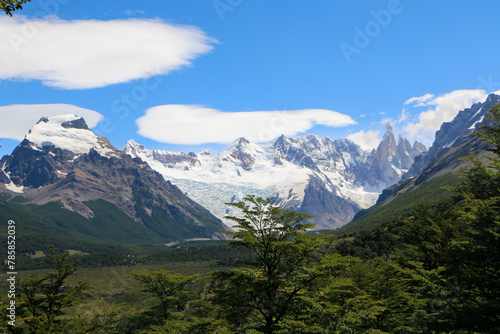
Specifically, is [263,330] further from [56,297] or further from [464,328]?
[56,297]

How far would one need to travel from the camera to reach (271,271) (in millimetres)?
23594

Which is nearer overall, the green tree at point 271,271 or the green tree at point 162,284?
the green tree at point 271,271

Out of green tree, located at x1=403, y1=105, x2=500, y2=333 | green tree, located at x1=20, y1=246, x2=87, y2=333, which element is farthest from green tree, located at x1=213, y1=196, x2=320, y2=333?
green tree, located at x1=20, y1=246, x2=87, y2=333

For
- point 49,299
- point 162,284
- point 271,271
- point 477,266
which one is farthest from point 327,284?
point 49,299

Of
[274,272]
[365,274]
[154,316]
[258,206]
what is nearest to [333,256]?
[274,272]

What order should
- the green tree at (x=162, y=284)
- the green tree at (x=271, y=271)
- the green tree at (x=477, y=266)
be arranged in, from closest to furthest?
the green tree at (x=477, y=266)
the green tree at (x=271, y=271)
the green tree at (x=162, y=284)

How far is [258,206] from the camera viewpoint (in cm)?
2306

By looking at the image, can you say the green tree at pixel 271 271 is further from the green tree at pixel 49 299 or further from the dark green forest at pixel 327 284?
the green tree at pixel 49 299

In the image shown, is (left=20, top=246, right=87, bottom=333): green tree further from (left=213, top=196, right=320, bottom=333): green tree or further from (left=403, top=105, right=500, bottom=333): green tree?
(left=403, top=105, right=500, bottom=333): green tree

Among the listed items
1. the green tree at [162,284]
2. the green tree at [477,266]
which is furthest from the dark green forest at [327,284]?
the green tree at [162,284]

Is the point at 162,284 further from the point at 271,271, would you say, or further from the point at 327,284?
the point at 327,284

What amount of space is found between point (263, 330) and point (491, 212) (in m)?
15.1

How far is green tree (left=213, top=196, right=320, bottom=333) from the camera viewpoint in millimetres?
22719

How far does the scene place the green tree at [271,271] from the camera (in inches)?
894
